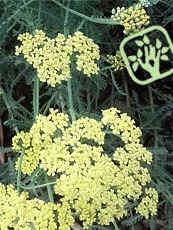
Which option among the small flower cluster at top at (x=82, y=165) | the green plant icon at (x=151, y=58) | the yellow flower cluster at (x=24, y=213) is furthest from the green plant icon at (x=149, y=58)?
the yellow flower cluster at (x=24, y=213)

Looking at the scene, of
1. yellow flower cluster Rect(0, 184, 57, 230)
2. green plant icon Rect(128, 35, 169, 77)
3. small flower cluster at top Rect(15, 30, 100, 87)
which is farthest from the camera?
small flower cluster at top Rect(15, 30, 100, 87)

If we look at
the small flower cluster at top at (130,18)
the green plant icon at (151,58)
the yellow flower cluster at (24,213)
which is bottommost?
the yellow flower cluster at (24,213)

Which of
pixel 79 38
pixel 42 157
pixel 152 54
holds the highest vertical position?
pixel 79 38

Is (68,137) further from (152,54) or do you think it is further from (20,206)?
(152,54)

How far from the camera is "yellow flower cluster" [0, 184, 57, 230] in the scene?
4.28 feet

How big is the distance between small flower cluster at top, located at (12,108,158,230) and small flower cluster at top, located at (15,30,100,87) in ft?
0.37

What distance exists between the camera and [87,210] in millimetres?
1332

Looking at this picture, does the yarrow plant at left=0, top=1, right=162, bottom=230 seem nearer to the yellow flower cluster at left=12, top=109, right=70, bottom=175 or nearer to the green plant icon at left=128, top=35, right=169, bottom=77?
the yellow flower cluster at left=12, top=109, right=70, bottom=175

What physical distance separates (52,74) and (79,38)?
0.47 ft

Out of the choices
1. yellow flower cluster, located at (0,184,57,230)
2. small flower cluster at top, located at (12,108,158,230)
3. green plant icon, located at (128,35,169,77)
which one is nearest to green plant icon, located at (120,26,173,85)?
green plant icon, located at (128,35,169,77)

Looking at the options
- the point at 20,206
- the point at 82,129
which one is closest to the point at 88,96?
the point at 82,129

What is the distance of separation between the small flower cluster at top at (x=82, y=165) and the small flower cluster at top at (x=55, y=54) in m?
0.11

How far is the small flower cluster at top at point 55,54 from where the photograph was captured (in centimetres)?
142

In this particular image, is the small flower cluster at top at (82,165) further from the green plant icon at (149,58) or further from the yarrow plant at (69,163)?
the green plant icon at (149,58)
